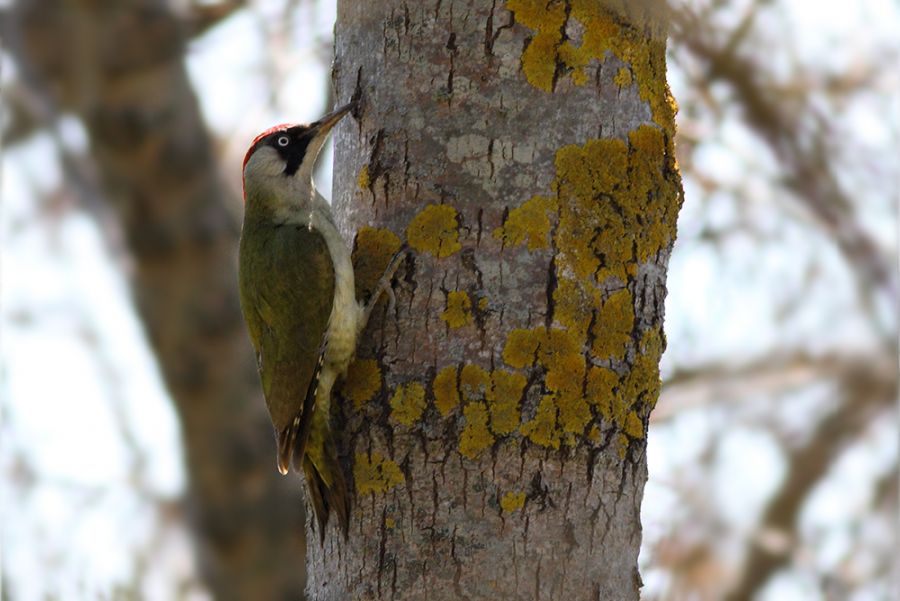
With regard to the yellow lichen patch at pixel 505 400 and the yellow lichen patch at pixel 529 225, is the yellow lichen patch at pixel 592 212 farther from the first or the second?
the yellow lichen patch at pixel 505 400

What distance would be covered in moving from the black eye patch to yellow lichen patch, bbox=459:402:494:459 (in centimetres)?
182

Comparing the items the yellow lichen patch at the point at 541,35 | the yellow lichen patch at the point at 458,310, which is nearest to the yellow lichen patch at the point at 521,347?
the yellow lichen patch at the point at 458,310

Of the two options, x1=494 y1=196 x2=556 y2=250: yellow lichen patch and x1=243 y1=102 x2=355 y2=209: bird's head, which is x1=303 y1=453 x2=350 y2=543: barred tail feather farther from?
x1=243 y1=102 x2=355 y2=209: bird's head

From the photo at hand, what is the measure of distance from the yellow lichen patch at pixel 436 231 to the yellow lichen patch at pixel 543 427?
439mm

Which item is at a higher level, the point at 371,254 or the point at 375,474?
the point at 371,254

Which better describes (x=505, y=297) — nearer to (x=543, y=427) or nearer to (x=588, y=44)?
(x=543, y=427)

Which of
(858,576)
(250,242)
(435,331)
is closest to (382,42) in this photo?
(435,331)

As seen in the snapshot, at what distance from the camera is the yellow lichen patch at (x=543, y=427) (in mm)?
2730

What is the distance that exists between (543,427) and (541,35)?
969mm

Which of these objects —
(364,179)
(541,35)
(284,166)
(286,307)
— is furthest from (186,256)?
(541,35)

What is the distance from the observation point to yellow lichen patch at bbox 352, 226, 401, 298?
9.86ft

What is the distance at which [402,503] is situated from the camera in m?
2.75

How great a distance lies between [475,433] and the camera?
2727mm

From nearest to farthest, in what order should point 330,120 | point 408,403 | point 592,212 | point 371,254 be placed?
1. point 408,403
2. point 592,212
3. point 371,254
4. point 330,120
